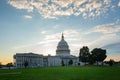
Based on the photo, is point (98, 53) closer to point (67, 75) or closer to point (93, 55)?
point (93, 55)

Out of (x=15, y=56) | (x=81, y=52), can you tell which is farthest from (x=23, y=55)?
(x=81, y=52)

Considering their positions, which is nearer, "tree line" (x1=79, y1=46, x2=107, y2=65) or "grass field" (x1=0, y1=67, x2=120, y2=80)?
"grass field" (x1=0, y1=67, x2=120, y2=80)

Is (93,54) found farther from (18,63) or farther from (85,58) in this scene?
(18,63)

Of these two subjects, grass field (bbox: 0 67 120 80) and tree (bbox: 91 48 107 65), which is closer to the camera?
grass field (bbox: 0 67 120 80)

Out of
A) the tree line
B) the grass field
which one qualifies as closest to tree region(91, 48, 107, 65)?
the tree line

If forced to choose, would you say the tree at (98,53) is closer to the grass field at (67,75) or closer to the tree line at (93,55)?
the tree line at (93,55)

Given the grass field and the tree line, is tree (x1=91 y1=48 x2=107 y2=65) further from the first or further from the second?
the grass field

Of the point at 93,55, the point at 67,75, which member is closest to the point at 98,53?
the point at 93,55

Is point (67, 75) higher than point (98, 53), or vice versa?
point (98, 53)

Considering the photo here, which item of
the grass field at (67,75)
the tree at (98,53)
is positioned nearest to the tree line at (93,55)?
the tree at (98,53)

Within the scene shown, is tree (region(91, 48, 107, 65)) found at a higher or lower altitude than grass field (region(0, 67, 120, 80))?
higher

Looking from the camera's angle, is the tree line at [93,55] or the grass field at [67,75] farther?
the tree line at [93,55]

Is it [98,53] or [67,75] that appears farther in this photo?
[98,53]

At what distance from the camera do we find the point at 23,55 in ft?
636
